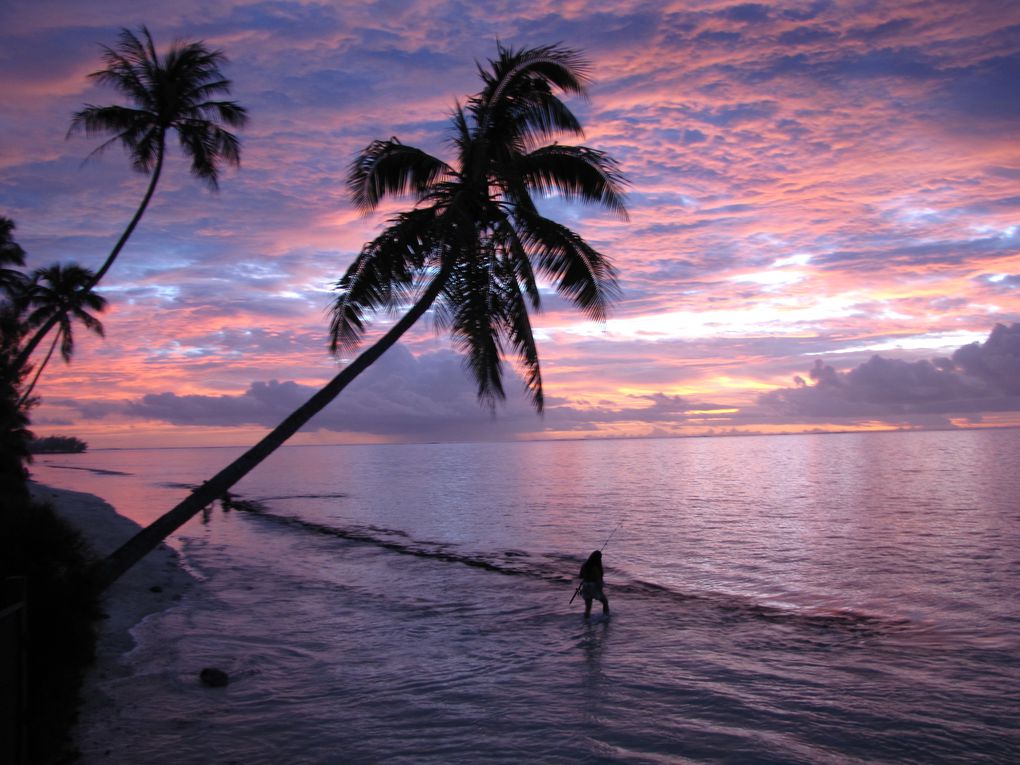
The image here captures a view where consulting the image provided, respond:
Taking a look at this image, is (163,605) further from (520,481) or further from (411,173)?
(520,481)

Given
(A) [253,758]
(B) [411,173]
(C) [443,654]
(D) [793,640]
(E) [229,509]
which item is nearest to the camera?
(A) [253,758]

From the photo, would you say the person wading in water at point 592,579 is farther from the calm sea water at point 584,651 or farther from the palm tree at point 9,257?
the palm tree at point 9,257

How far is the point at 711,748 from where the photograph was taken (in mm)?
9281

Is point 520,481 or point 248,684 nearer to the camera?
point 248,684

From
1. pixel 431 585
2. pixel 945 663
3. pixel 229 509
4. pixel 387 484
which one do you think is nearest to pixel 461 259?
pixel 945 663

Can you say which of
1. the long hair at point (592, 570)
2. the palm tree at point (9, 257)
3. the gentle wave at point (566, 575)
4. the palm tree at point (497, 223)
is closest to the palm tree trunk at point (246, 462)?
the palm tree at point (497, 223)

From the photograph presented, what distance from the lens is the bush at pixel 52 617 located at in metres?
7.48

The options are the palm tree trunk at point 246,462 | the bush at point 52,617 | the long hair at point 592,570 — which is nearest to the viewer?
the bush at point 52,617

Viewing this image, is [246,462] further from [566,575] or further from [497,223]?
[566,575]

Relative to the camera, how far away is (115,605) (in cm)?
1667

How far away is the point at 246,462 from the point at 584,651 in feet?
26.4

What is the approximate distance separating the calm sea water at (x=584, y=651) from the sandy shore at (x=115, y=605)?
0.28 m

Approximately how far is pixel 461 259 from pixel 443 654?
7.97 m

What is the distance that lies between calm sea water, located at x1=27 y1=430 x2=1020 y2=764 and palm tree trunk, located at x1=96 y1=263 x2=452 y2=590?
229 centimetres
